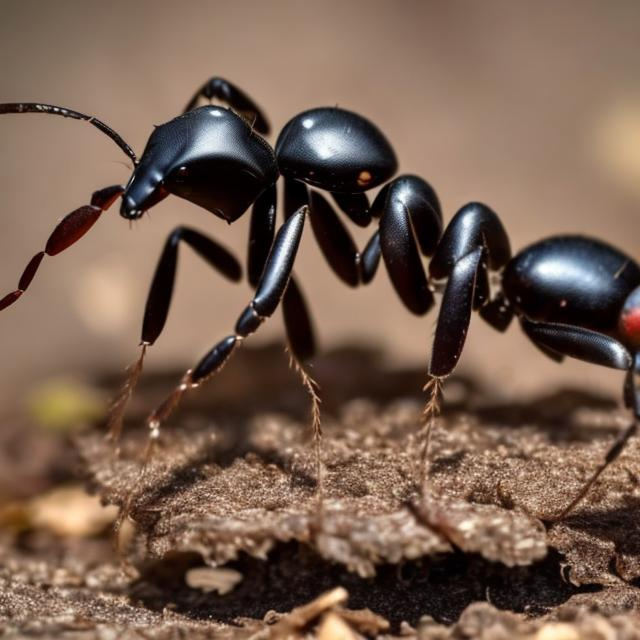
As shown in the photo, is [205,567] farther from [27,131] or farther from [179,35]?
[179,35]

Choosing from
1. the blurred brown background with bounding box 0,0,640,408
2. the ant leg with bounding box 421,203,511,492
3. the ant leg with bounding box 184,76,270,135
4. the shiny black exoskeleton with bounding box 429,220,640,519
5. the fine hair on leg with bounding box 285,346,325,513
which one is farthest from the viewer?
the blurred brown background with bounding box 0,0,640,408

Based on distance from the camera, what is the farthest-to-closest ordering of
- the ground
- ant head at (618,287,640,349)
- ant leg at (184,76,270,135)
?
ant leg at (184,76,270,135) < ant head at (618,287,640,349) < the ground

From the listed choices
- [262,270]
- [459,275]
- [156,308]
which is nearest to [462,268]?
[459,275]

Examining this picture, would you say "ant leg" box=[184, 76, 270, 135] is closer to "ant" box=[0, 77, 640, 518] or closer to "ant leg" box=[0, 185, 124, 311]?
"ant" box=[0, 77, 640, 518]

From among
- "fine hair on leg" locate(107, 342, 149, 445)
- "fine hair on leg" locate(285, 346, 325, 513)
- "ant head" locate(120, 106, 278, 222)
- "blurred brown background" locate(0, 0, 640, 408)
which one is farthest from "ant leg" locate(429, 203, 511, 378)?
"fine hair on leg" locate(107, 342, 149, 445)

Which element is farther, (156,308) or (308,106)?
(308,106)

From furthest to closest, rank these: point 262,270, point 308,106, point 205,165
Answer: point 308,106 < point 262,270 < point 205,165

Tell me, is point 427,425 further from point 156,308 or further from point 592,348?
point 156,308
